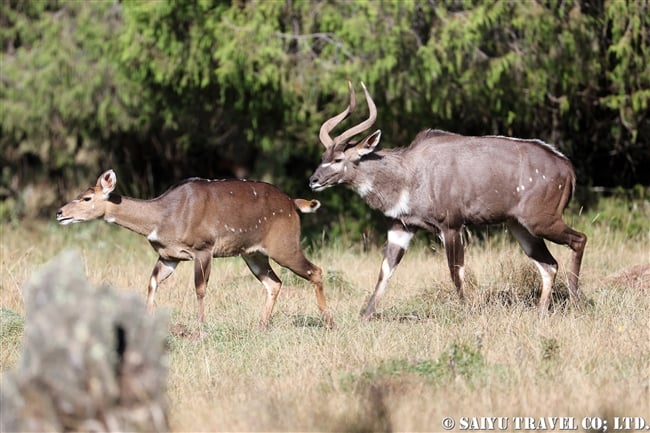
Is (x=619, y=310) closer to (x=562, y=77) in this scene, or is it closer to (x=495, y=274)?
(x=495, y=274)

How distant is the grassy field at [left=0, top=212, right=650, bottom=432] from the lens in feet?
21.6

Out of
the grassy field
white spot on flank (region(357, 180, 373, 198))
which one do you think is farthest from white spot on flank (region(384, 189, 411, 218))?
the grassy field

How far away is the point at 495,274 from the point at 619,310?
77.9 inches

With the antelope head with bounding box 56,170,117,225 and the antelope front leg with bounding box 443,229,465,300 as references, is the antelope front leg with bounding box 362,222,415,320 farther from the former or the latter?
the antelope head with bounding box 56,170,117,225

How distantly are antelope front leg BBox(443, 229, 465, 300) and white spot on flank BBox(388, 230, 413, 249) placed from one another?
0.45 m

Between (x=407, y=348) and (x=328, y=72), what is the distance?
718cm

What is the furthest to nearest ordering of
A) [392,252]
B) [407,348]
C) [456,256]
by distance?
[392,252]
[456,256]
[407,348]

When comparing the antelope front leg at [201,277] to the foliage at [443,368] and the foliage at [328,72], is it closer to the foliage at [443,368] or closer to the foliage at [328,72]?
the foliage at [443,368]

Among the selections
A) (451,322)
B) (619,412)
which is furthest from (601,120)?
(619,412)

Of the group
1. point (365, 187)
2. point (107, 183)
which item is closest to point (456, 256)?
point (365, 187)

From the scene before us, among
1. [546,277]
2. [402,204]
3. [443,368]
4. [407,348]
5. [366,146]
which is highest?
[366,146]

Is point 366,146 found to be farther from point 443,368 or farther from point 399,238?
point 443,368

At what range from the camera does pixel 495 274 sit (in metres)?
11.4

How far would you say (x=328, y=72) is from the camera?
586 inches
